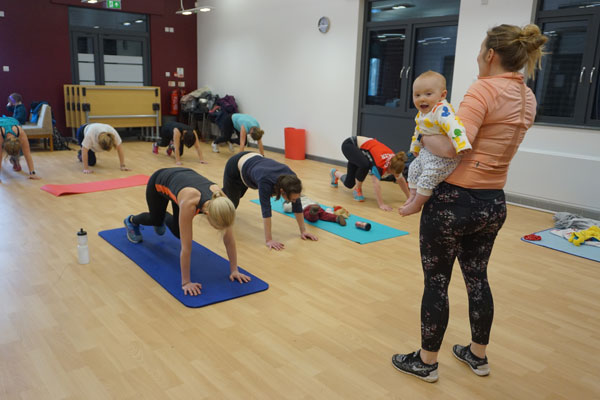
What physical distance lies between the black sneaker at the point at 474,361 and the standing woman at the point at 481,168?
1.05 ft

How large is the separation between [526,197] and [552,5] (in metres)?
1.98

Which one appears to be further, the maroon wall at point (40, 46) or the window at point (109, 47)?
the window at point (109, 47)

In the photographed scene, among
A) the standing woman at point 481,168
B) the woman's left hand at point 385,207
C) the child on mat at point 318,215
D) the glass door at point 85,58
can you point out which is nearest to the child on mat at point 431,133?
the standing woman at point 481,168

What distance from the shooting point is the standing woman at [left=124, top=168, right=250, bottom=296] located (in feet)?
8.18

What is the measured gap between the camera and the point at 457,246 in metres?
1.90

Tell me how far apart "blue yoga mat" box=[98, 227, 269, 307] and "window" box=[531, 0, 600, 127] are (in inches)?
152

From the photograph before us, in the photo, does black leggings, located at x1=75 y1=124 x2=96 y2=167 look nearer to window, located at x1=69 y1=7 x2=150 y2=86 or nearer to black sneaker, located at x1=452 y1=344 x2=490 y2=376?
window, located at x1=69 y1=7 x2=150 y2=86

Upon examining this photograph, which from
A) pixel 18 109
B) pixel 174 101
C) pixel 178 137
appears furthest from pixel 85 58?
pixel 178 137

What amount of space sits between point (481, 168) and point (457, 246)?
329 millimetres

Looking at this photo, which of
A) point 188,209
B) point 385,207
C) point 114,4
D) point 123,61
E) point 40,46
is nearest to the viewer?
point 188,209

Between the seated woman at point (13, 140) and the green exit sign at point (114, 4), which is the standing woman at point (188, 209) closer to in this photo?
the seated woman at point (13, 140)

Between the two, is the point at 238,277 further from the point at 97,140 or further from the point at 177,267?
the point at 97,140

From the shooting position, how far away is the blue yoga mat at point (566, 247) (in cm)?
383

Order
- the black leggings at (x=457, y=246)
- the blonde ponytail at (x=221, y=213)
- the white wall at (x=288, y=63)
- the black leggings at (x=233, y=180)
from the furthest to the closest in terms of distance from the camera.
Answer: the white wall at (x=288, y=63), the black leggings at (x=233, y=180), the blonde ponytail at (x=221, y=213), the black leggings at (x=457, y=246)
